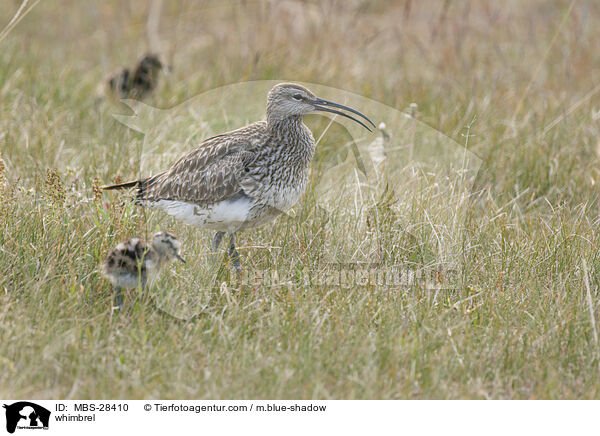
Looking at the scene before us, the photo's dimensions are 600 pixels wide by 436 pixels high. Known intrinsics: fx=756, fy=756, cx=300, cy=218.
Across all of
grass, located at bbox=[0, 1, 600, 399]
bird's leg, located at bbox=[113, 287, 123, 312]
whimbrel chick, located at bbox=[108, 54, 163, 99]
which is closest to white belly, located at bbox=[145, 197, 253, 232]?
grass, located at bbox=[0, 1, 600, 399]

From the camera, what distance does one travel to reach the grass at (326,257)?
4160 mm

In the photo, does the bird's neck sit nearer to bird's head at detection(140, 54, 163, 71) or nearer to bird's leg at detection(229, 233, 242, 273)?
bird's leg at detection(229, 233, 242, 273)

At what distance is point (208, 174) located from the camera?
520 centimetres

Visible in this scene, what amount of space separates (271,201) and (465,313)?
4.85ft

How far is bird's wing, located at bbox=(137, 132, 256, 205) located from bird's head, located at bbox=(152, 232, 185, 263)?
1.90ft

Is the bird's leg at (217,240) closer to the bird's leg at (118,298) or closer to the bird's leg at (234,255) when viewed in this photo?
the bird's leg at (234,255)

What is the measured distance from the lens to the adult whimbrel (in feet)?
16.8

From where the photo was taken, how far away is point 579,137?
734 cm

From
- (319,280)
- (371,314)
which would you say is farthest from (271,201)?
(371,314)

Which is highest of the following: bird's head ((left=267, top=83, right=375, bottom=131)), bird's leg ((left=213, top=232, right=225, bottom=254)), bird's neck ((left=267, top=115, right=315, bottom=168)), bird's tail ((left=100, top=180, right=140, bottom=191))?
bird's head ((left=267, top=83, right=375, bottom=131))
